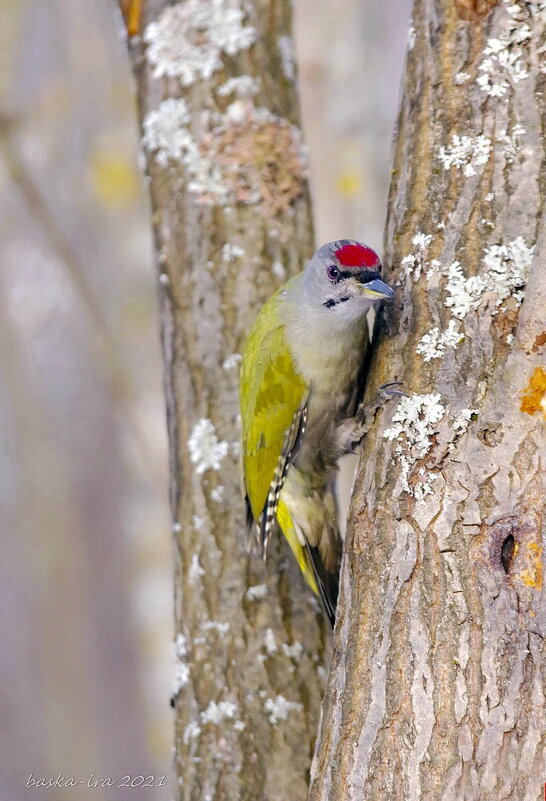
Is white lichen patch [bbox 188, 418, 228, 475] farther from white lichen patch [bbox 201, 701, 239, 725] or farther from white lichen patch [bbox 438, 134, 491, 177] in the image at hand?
white lichen patch [bbox 438, 134, 491, 177]

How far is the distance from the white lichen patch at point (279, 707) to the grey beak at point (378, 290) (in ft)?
4.15

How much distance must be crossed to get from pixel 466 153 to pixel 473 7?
414 mm

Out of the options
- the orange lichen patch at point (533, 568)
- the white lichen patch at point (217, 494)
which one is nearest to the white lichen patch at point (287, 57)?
the white lichen patch at point (217, 494)

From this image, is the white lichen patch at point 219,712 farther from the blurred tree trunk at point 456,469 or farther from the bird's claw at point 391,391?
the bird's claw at point 391,391

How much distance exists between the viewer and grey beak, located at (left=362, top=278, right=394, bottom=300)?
2.27 meters

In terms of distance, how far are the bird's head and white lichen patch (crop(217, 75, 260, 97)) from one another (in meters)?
0.76

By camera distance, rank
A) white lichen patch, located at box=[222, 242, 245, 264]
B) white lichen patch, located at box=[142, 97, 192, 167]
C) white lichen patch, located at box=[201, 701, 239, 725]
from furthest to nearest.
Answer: white lichen patch, located at box=[142, 97, 192, 167]
white lichen patch, located at box=[222, 242, 245, 264]
white lichen patch, located at box=[201, 701, 239, 725]

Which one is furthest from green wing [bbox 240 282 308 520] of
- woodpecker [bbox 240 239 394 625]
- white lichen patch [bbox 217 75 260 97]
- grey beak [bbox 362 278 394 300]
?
white lichen patch [bbox 217 75 260 97]

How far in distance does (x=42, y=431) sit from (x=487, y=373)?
198 inches

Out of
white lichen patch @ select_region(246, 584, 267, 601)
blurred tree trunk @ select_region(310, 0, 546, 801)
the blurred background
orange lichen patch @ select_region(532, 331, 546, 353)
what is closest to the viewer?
blurred tree trunk @ select_region(310, 0, 546, 801)

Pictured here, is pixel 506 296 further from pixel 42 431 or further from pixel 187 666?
pixel 42 431

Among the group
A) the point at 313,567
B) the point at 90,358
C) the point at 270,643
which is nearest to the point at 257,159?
the point at 313,567

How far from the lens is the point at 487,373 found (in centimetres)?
197

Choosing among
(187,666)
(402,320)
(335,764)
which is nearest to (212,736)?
(187,666)
